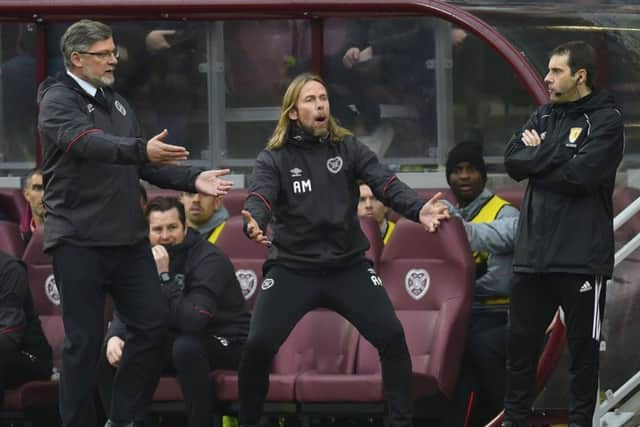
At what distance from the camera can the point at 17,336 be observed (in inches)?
367

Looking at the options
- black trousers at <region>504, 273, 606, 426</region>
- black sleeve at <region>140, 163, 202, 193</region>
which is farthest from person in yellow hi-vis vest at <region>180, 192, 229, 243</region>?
black trousers at <region>504, 273, 606, 426</region>

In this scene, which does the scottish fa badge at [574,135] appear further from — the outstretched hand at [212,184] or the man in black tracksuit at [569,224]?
the outstretched hand at [212,184]

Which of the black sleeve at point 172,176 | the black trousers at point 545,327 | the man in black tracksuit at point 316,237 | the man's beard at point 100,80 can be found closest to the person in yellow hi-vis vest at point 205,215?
the man in black tracksuit at point 316,237

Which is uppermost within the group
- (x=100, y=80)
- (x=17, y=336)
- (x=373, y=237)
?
(x=100, y=80)

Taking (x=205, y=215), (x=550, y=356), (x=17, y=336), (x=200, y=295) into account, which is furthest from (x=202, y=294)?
(x=550, y=356)

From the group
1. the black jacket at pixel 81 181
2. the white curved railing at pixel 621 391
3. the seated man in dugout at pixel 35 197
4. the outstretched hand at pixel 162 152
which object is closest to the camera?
the outstretched hand at pixel 162 152

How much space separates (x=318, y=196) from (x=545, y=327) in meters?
1.27

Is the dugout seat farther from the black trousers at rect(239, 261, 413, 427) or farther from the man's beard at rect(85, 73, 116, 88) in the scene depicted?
the man's beard at rect(85, 73, 116, 88)

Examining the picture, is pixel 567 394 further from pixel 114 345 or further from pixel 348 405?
pixel 114 345

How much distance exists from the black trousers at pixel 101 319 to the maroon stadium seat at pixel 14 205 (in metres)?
3.05

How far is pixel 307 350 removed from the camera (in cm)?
945

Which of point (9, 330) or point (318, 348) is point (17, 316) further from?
point (318, 348)

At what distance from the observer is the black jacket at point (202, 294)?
9.09 metres

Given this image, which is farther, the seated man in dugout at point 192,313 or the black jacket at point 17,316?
the black jacket at point 17,316
